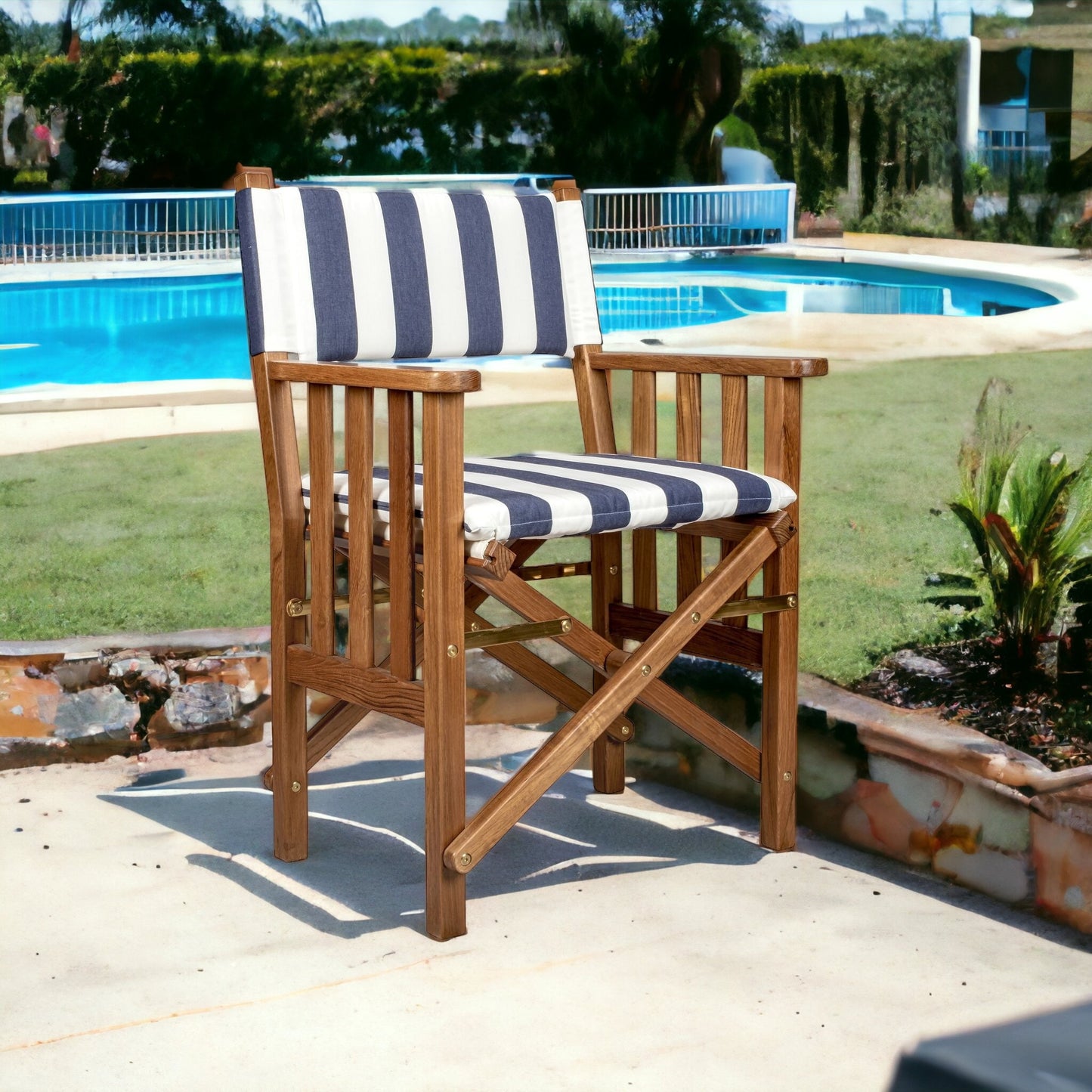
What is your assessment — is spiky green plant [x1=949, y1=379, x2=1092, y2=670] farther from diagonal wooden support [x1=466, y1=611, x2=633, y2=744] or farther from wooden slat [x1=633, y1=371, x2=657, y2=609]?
diagonal wooden support [x1=466, y1=611, x2=633, y2=744]

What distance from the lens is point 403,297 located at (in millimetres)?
2426

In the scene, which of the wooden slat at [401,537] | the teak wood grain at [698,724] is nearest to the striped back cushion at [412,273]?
the wooden slat at [401,537]

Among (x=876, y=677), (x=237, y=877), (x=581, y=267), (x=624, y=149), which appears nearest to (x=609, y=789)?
(x=876, y=677)

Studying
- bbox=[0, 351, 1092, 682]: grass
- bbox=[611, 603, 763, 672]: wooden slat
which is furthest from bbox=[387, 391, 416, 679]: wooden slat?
bbox=[0, 351, 1092, 682]: grass

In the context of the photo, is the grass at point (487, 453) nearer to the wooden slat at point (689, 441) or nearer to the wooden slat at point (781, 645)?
the wooden slat at point (689, 441)

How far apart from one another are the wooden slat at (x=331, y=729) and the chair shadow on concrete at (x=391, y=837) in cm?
16

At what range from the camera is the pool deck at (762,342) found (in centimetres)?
412

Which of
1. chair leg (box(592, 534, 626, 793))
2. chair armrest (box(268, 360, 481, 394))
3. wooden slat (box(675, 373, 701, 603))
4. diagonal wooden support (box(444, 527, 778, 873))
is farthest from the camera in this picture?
chair leg (box(592, 534, 626, 793))

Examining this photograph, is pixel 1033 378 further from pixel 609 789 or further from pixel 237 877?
pixel 237 877

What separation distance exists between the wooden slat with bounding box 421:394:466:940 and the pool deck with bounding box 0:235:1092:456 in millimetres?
2340

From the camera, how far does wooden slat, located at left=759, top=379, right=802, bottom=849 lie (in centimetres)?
245

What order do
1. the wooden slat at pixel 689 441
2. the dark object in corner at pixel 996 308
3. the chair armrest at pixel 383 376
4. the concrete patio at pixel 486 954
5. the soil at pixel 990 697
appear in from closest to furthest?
the concrete patio at pixel 486 954 < the chair armrest at pixel 383 376 < the soil at pixel 990 697 < the wooden slat at pixel 689 441 < the dark object in corner at pixel 996 308

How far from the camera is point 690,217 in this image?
447 cm

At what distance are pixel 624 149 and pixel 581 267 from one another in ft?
5.87
